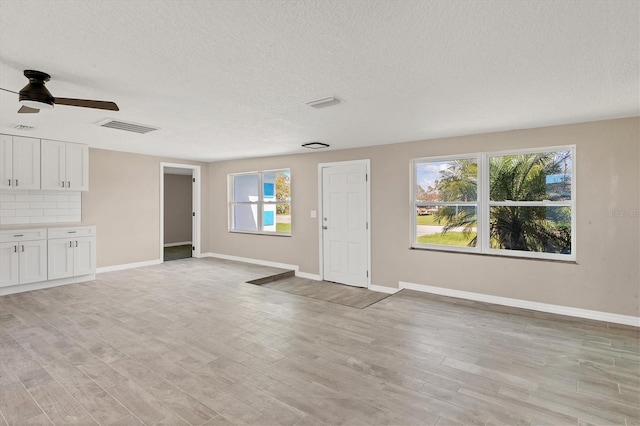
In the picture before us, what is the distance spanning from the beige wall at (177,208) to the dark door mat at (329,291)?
5.41 m

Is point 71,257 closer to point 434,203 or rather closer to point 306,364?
point 306,364

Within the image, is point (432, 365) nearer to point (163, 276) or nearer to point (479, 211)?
point (479, 211)

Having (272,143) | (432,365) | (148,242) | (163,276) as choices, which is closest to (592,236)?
(432,365)

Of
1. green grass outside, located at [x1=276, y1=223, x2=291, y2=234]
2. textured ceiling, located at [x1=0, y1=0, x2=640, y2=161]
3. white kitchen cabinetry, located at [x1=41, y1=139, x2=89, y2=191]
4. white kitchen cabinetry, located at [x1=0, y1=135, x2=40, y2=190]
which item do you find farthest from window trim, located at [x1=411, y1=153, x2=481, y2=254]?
white kitchen cabinetry, located at [x1=0, y1=135, x2=40, y2=190]

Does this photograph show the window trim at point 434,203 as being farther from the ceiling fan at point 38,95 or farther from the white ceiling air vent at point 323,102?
the ceiling fan at point 38,95

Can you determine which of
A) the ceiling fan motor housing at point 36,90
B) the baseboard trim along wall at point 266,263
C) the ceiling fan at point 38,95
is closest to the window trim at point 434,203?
the baseboard trim along wall at point 266,263

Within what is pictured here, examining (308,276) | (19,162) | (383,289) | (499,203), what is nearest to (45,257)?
(19,162)

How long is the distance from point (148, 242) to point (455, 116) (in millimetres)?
6258

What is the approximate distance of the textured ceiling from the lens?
1.72 m

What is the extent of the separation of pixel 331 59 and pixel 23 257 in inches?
214

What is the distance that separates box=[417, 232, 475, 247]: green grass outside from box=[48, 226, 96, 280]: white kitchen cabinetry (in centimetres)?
547

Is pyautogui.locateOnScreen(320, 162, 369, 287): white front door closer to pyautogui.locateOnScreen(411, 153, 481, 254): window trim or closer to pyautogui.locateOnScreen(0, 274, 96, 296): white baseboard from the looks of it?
pyautogui.locateOnScreen(411, 153, 481, 254): window trim

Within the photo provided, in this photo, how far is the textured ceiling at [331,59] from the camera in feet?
5.65

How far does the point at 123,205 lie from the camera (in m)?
6.43
